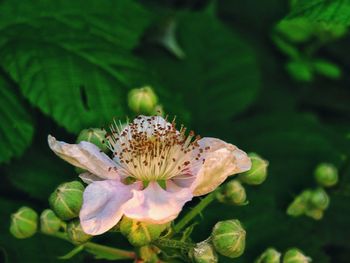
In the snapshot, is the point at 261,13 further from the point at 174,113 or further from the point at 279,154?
the point at 174,113

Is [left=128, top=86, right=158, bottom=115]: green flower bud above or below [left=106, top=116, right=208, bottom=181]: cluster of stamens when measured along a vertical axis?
above

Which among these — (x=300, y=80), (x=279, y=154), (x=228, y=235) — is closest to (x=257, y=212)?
(x=279, y=154)

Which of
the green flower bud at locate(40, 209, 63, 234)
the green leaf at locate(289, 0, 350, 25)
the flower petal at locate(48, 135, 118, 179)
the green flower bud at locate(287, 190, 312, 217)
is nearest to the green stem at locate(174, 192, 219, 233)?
the flower petal at locate(48, 135, 118, 179)

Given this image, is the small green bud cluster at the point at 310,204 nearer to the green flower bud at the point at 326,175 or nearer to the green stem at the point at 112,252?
the green flower bud at the point at 326,175

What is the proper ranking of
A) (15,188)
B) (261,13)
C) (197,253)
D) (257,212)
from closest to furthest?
(197,253) → (257,212) → (15,188) → (261,13)

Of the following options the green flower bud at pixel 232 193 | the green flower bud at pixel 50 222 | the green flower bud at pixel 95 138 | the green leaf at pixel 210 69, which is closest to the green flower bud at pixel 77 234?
the green flower bud at pixel 50 222

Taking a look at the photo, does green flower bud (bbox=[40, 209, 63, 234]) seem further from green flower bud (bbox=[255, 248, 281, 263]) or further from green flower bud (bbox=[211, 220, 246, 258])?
green flower bud (bbox=[255, 248, 281, 263])
